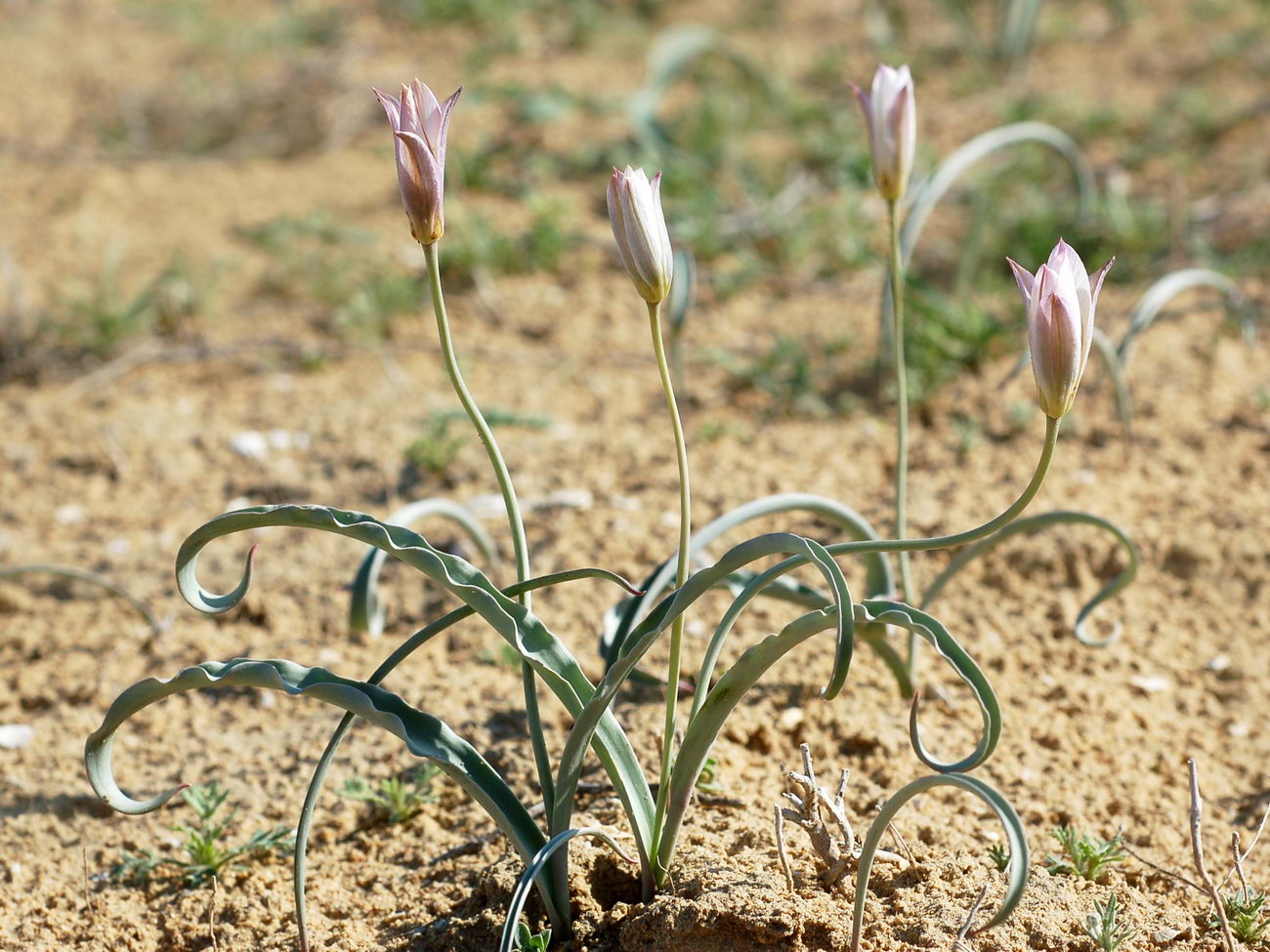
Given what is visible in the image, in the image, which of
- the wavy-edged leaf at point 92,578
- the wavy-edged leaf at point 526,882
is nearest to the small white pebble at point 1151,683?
the wavy-edged leaf at point 526,882

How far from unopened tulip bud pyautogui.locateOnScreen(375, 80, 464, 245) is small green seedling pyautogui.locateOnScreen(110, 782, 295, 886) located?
953 millimetres

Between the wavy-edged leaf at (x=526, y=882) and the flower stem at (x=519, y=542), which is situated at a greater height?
the flower stem at (x=519, y=542)

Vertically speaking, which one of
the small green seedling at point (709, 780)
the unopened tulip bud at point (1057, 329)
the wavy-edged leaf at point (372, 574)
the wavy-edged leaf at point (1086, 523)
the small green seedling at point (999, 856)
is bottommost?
the small green seedling at point (999, 856)

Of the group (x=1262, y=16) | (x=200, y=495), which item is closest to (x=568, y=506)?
(x=200, y=495)

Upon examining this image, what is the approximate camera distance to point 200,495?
2.93 m

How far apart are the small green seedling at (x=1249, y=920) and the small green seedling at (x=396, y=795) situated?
3.73 ft

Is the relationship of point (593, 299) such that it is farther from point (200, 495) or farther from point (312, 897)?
point (312, 897)

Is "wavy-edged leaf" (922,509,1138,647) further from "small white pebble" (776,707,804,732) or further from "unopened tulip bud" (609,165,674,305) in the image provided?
"unopened tulip bud" (609,165,674,305)

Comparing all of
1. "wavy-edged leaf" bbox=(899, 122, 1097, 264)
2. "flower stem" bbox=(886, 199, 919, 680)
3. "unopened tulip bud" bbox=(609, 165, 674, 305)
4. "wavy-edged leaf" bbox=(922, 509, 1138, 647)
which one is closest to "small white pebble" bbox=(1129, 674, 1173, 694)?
"wavy-edged leaf" bbox=(922, 509, 1138, 647)

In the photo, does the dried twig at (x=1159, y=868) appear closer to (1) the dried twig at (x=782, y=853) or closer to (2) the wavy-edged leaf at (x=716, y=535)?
(1) the dried twig at (x=782, y=853)

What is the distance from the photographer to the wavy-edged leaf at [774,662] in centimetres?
135

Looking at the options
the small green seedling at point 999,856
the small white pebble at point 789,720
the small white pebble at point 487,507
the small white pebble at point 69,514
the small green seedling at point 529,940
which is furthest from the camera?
the small white pebble at point 69,514

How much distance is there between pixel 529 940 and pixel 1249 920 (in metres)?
0.93

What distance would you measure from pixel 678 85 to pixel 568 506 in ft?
8.97
